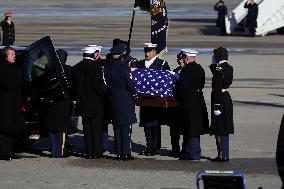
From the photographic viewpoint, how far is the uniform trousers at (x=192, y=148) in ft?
50.0

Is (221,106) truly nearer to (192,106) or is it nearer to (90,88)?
(192,106)

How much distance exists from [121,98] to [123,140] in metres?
0.62

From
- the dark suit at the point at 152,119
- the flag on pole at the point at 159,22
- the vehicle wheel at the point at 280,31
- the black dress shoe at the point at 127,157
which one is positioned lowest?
the vehicle wheel at the point at 280,31

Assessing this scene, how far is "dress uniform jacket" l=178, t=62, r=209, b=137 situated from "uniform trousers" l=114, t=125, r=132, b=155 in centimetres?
84

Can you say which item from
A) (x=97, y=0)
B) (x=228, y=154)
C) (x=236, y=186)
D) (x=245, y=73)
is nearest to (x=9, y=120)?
(x=228, y=154)

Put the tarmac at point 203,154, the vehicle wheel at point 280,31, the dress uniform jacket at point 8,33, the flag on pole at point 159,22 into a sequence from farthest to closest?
the vehicle wheel at point 280,31, the dress uniform jacket at point 8,33, the flag on pole at point 159,22, the tarmac at point 203,154

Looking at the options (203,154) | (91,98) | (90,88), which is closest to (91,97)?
(91,98)

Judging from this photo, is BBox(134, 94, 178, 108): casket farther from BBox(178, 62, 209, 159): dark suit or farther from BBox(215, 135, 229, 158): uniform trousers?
BBox(215, 135, 229, 158): uniform trousers

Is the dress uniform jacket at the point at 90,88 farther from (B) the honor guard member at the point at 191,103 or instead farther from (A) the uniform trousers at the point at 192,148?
(A) the uniform trousers at the point at 192,148

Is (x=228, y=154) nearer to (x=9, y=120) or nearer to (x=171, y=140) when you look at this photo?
(x=171, y=140)

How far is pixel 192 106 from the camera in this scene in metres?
15.2

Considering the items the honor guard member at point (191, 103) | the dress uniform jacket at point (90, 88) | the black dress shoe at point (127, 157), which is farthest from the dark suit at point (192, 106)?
the dress uniform jacket at point (90, 88)

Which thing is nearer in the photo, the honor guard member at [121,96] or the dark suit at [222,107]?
the dark suit at [222,107]

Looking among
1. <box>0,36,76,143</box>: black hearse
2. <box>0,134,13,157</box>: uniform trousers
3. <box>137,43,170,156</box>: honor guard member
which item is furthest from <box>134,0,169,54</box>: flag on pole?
<box>0,134,13,157</box>: uniform trousers
